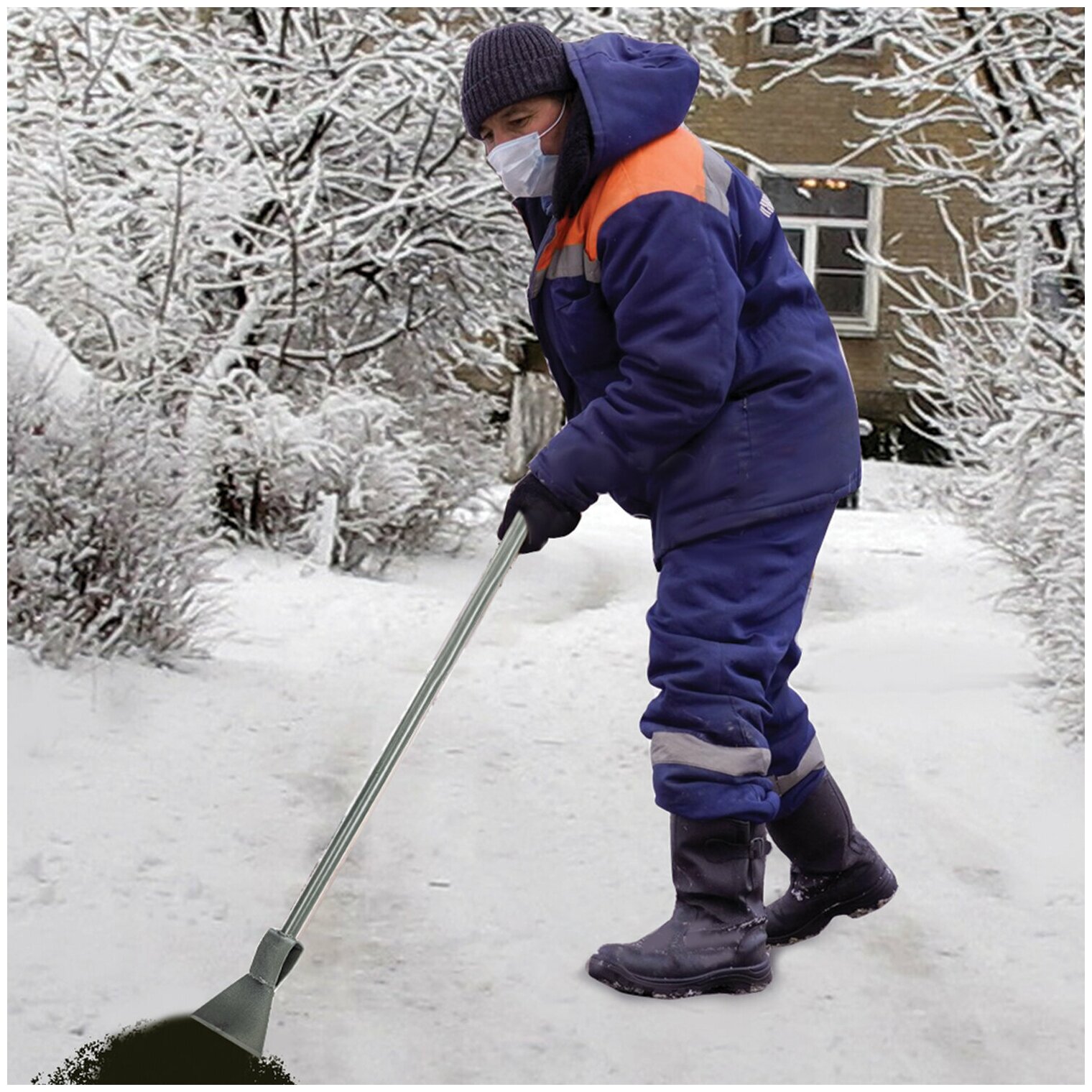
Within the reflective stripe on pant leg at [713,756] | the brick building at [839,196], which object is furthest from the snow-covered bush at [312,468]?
the brick building at [839,196]

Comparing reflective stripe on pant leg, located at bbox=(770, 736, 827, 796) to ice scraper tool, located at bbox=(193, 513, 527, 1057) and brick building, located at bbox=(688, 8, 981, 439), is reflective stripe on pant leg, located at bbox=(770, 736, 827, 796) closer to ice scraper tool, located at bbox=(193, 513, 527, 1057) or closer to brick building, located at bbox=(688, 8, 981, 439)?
ice scraper tool, located at bbox=(193, 513, 527, 1057)

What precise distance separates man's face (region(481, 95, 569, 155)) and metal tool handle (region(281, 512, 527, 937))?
694 millimetres

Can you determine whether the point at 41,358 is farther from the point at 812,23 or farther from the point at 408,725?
the point at 812,23

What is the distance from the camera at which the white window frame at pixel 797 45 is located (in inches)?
293

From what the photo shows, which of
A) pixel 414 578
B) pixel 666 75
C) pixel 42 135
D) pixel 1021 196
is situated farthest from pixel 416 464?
pixel 666 75

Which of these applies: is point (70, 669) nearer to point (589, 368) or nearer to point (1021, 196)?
point (589, 368)

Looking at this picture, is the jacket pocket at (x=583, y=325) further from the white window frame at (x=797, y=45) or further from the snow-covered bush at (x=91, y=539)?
the white window frame at (x=797, y=45)

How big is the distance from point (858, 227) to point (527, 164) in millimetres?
11337

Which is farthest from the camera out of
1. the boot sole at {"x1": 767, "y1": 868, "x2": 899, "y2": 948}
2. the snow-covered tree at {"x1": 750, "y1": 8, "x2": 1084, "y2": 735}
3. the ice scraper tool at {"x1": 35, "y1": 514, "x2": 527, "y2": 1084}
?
the snow-covered tree at {"x1": 750, "y1": 8, "x2": 1084, "y2": 735}

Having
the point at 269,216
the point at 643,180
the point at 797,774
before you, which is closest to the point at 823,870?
the point at 797,774

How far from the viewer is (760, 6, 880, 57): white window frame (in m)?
7.43

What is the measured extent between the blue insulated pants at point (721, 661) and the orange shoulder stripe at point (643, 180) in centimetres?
61

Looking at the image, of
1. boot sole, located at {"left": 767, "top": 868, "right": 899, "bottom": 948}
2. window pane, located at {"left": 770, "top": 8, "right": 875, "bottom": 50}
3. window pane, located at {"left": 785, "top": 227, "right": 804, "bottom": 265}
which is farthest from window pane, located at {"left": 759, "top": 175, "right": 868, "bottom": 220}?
boot sole, located at {"left": 767, "top": 868, "right": 899, "bottom": 948}

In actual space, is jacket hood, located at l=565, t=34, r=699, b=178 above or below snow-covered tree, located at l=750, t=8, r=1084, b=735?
above
